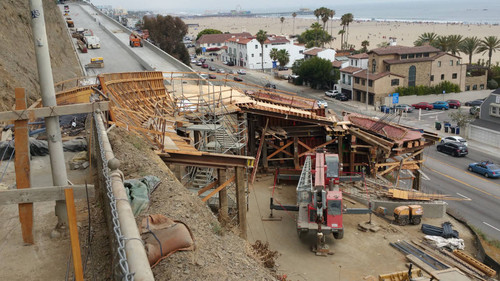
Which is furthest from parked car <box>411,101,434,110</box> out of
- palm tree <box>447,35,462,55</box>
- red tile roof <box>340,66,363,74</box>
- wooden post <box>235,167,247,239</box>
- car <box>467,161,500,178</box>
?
wooden post <box>235,167,247,239</box>

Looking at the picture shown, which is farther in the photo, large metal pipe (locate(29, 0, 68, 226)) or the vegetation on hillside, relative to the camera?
the vegetation on hillside

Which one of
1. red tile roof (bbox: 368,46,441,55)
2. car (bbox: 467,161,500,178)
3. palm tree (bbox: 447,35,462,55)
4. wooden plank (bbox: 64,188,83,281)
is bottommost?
car (bbox: 467,161,500,178)

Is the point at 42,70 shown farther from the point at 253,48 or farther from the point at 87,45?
the point at 253,48

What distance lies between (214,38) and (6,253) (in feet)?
383

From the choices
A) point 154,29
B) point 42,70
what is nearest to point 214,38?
point 154,29

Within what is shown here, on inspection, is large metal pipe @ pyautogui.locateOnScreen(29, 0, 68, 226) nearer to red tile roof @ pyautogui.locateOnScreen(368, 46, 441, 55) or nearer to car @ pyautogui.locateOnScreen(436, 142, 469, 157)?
car @ pyautogui.locateOnScreen(436, 142, 469, 157)

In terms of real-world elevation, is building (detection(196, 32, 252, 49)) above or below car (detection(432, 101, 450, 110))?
above

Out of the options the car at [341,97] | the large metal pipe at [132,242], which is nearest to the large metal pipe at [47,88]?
the large metal pipe at [132,242]

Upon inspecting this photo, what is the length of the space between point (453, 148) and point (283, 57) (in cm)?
5438

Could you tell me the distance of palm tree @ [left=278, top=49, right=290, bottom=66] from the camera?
92.0 meters

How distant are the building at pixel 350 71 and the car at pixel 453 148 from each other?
2509cm

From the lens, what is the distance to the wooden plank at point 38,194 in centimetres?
844

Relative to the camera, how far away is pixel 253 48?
9819 cm

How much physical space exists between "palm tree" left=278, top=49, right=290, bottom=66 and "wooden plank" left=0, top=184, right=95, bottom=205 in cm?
8559
